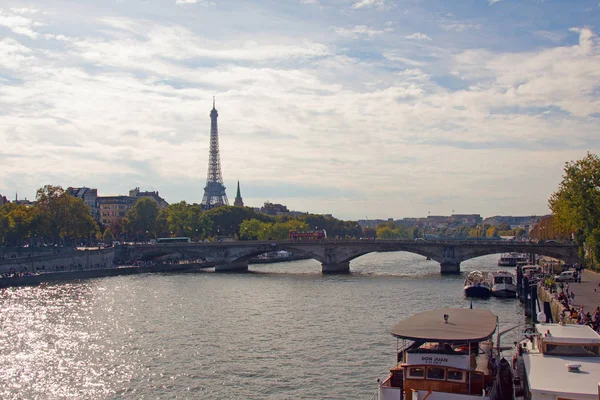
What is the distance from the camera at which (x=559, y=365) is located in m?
20.7

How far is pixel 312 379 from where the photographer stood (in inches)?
1111


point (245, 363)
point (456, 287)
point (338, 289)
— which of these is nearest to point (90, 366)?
point (245, 363)

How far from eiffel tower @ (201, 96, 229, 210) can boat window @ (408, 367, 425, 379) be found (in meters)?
150

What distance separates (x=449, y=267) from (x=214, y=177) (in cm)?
10489

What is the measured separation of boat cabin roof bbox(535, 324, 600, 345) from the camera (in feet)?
70.9

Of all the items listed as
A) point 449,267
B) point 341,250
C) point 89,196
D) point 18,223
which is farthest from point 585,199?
point 89,196

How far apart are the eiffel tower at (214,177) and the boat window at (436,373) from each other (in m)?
151

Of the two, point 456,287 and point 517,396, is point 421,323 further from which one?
point 456,287

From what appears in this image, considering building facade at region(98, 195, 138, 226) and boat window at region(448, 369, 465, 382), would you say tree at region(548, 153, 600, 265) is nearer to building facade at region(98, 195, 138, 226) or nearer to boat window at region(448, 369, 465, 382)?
boat window at region(448, 369, 465, 382)

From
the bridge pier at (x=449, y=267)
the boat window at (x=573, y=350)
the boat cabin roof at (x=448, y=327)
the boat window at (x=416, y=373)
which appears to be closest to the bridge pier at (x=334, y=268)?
the bridge pier at (x=449, y=267)

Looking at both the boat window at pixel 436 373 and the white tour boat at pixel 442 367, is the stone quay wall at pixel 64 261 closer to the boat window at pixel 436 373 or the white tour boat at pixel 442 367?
the white tour boat at pixel 442 367

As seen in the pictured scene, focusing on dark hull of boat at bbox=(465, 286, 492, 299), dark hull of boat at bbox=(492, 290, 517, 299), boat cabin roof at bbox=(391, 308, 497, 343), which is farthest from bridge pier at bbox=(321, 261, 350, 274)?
boat cabin roof at bbox=(391, 308, 497, 343)

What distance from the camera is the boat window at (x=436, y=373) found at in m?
19.0

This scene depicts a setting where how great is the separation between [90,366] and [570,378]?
21.9 metres
